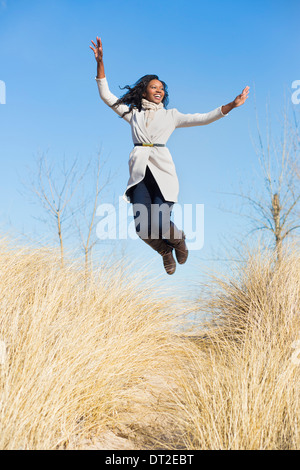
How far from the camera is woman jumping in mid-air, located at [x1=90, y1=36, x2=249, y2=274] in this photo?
4281 millimetres

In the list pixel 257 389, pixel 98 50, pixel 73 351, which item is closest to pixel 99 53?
pixel 98 50

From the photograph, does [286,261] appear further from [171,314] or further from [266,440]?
[266,440]

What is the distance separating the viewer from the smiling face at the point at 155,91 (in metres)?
4.59

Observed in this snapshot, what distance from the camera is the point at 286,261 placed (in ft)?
17.1

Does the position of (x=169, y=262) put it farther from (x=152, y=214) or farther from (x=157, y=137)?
(x=157, y=137)

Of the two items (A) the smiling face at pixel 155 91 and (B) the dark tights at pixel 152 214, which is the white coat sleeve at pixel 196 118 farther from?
(B) the dark tights at pixel 152 214

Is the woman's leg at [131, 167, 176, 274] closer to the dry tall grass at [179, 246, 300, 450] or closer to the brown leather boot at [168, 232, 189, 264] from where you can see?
the brown leather boot at [168, 232, 189, 264]

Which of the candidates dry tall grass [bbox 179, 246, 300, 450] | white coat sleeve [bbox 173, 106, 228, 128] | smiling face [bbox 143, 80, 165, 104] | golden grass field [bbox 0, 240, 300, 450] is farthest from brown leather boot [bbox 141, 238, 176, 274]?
smiling face [bbox 143, 80, 165, 104]

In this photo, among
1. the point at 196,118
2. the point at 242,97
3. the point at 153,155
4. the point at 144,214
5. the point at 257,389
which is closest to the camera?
the point at 257,389

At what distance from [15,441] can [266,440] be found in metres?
1.37

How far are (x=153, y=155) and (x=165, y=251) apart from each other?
3.41 ft

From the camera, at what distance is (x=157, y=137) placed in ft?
14.8
